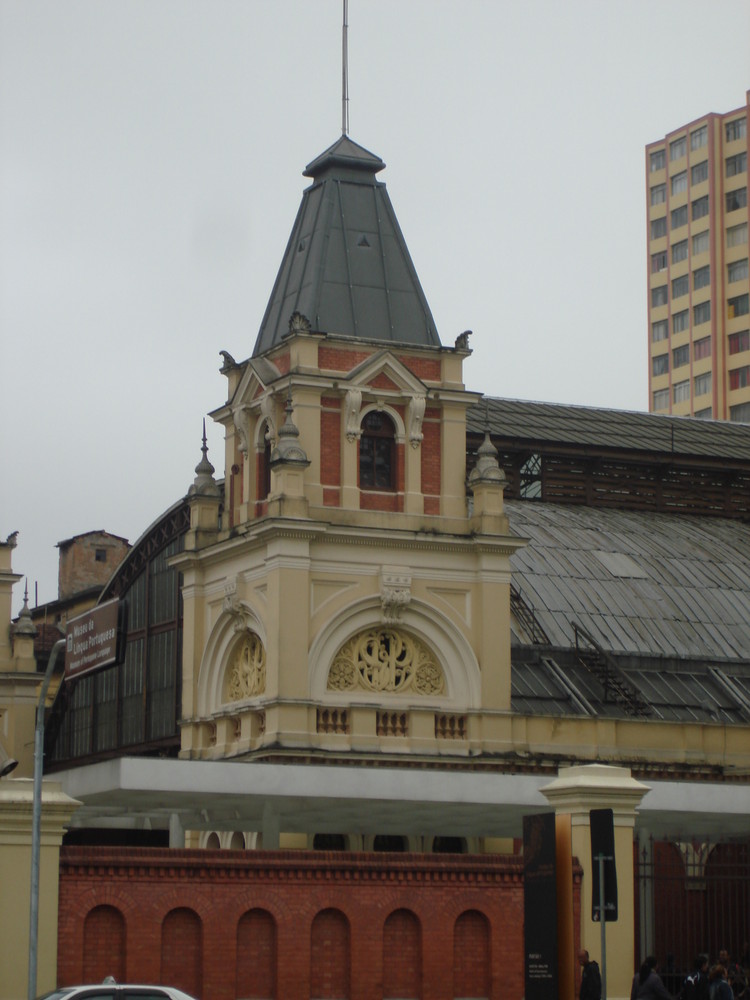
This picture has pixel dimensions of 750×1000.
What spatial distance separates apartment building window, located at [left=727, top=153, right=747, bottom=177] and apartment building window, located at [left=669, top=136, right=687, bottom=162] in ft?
15.5

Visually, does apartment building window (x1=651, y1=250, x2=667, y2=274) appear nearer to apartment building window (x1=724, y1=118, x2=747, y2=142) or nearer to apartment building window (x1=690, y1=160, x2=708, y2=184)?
apartment building window (x1=690, y1=160, x2=708, y2=184)

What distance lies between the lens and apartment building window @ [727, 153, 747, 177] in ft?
431

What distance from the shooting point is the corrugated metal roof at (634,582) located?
60438mm

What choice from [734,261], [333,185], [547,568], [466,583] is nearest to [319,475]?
[466,583]

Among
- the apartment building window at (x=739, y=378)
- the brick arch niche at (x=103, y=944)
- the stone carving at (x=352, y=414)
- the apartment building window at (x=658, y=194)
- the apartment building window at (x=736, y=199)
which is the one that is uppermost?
the apartment building window at (x=658, y=194)

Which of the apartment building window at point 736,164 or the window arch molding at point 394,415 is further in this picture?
the apartment building window at point 736,164

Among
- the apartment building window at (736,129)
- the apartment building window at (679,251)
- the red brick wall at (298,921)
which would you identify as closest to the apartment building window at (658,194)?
the apartment building window at (679,251)

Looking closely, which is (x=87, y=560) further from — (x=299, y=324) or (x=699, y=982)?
(x=699, y=982)

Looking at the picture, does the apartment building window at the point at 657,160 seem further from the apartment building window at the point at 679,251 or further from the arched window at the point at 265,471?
the arched window at the point at 265,471

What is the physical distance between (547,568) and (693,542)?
763 cm

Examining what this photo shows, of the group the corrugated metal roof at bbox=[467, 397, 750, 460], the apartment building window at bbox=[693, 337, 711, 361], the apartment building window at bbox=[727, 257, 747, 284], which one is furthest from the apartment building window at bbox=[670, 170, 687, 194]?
the corrugated metal roof at bbox=[467, 397, 750, 460]

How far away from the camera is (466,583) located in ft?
172

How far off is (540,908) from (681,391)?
354ft

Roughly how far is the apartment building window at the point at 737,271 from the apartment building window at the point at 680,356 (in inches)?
241
